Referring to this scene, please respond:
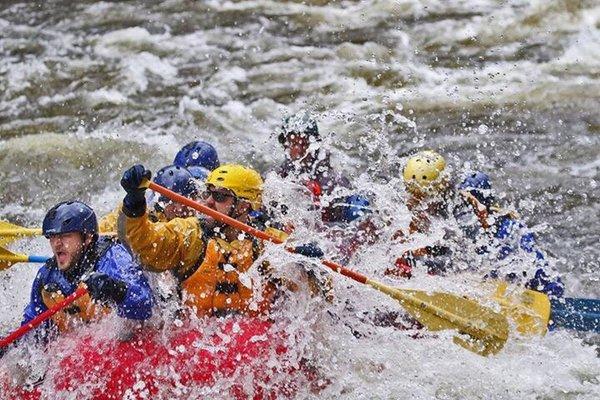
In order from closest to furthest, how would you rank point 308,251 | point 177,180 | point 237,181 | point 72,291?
point 72,291 → point 308,251 → point 237,181 → point 177,180

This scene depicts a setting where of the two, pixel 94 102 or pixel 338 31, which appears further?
pixel 338 31

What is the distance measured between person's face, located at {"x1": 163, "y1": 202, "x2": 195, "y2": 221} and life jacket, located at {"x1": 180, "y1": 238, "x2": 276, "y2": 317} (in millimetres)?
904

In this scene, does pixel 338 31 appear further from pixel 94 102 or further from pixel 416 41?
pixel 94 102

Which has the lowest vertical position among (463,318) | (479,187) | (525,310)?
(525,310)

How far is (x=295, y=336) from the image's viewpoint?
5688mm

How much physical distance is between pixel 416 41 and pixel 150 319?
803 centimetres

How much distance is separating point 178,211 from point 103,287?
4.85 feet

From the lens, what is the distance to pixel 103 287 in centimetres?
506

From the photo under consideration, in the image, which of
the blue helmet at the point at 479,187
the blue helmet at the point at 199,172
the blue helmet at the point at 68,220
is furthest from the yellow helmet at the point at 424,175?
the blue helmet at the point at 68,220

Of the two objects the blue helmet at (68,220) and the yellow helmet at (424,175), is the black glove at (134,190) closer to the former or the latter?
the blue helmet at (68,220)

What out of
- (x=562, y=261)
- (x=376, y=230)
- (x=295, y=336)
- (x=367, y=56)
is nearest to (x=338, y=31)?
(x=367, y=56)

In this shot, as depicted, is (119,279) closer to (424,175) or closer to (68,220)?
(68,220)

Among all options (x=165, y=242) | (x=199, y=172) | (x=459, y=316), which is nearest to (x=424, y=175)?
(x=459, y=316)

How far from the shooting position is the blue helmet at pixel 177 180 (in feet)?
22.0
